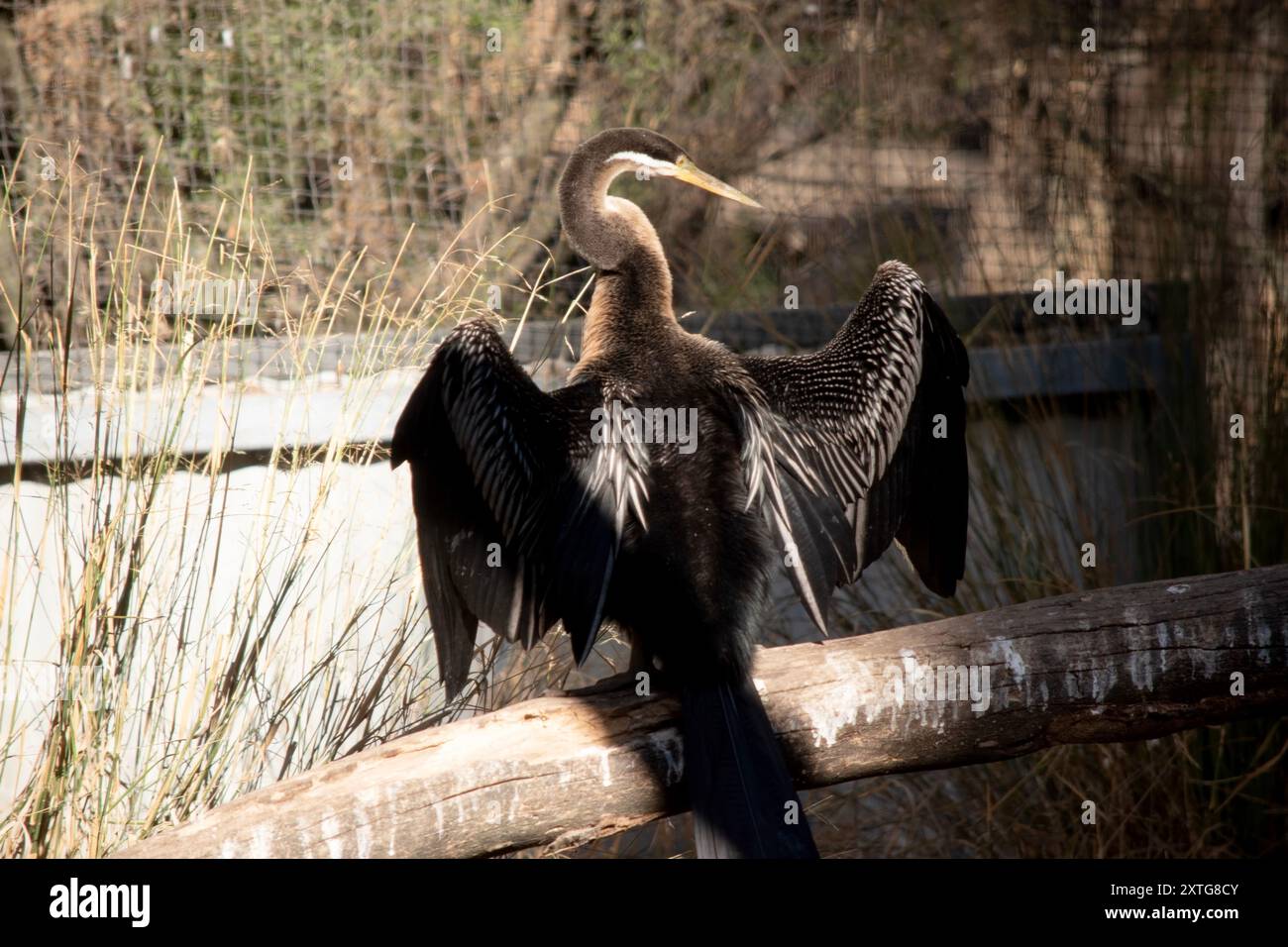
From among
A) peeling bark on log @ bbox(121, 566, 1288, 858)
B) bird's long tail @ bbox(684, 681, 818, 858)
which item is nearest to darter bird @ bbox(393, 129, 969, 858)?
bird's long tail @ bbox(684, 681, 818, 858)

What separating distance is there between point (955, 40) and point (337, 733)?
334cm

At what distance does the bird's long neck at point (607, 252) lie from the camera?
2959 mm

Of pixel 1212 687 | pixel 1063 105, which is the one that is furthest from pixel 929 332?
pixel 1063 105

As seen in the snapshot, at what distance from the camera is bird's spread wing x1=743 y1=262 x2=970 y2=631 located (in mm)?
2689

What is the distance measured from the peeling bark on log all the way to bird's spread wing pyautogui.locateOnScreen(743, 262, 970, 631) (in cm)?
25

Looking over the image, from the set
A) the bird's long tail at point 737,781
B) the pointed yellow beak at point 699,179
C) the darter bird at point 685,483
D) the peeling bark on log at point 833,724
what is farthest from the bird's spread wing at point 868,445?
the pointed yellow beak at point 699,179

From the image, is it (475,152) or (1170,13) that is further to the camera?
(475,152)

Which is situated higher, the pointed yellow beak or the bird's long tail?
the pointed yellow beak

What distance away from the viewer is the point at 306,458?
3.17 m

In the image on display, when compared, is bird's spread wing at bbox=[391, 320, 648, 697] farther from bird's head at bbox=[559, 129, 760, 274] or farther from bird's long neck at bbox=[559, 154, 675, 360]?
bird's head at bbox=[559, 129, 760, 274]

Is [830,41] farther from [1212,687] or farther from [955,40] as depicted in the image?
[1212,687]

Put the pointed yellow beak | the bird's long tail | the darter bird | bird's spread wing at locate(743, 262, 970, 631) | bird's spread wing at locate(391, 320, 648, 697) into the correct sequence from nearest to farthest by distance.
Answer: the bird's long tail
the darter bird
bird's spread wing at locate(391, 320, 648, 697)
bird's spread wing at locate(743, 262, 970, 631)
the pointed yellow beak

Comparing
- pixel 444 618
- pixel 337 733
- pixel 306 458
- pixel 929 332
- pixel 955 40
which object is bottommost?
pixel 337 733

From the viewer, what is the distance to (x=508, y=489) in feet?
8.48
